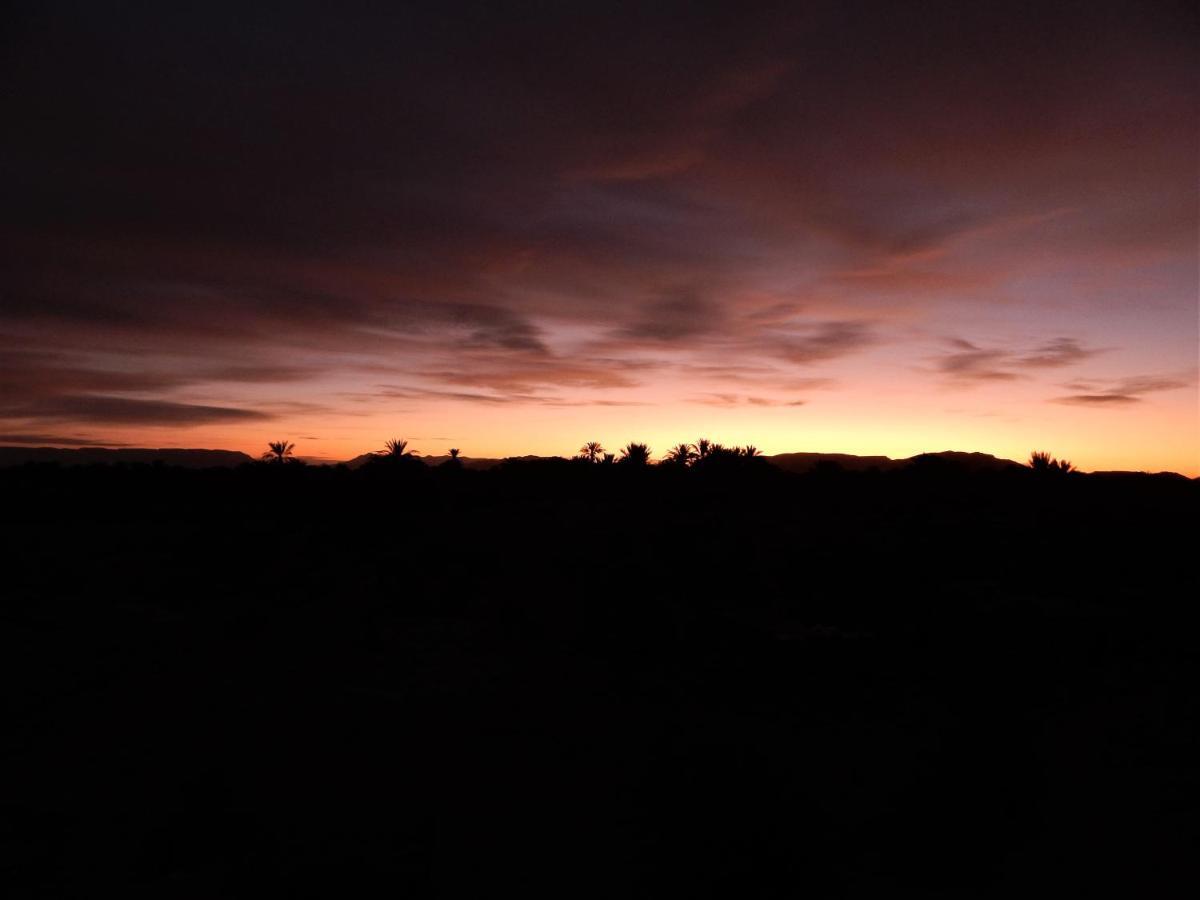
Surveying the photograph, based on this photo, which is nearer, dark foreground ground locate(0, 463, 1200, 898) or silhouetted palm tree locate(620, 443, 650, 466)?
dark foreground ground locate(0, 463, 1200, 898)

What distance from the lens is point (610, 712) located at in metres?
7.99

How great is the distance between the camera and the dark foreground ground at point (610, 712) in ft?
16.0

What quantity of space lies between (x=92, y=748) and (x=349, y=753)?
99.9 inches

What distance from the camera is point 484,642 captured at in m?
10.8

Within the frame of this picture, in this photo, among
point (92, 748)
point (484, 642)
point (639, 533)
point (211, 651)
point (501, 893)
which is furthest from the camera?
point (639, 533)

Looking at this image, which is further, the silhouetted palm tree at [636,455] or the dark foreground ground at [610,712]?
the silhouetted palm tree at [636,455]

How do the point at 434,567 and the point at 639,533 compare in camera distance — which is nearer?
the point at 434,567

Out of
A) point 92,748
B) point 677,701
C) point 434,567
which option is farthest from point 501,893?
point 434,567

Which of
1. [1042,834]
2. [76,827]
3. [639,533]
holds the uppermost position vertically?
[639,533]

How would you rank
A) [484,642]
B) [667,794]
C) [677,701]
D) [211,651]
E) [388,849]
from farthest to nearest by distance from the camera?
[484,642], [211,651], [677,701], [667,794], [388,849]

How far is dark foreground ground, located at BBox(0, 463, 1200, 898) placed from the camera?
4887 millimetres

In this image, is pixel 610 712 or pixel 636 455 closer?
pixel 610 712

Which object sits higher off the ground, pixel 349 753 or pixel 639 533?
pixel 639 533

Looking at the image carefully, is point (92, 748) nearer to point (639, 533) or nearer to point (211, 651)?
point (211, 651)
